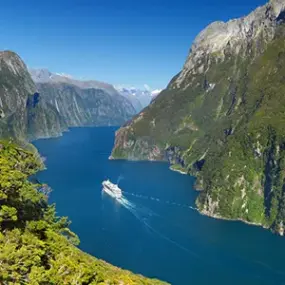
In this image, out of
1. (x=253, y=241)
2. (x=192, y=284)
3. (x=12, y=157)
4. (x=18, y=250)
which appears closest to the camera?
(x=18, y=250)

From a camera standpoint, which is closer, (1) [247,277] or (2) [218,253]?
(1) [247,277]

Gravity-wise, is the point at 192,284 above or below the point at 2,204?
below

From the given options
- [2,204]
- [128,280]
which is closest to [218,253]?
[128,280]

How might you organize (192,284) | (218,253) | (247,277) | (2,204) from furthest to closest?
1. (218,253)
2. (247,277)
3. (192,284)
4. (2,204)

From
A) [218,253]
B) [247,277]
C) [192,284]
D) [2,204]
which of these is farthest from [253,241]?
[2,204]

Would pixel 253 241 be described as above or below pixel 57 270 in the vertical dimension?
below

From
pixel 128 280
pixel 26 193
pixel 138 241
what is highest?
pixel 26 193

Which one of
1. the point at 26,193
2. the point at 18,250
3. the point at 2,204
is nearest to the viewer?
the point at 18,250

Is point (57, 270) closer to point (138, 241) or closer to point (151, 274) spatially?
point (151, 274)

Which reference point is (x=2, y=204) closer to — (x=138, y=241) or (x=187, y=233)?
(x=138, y=241)
